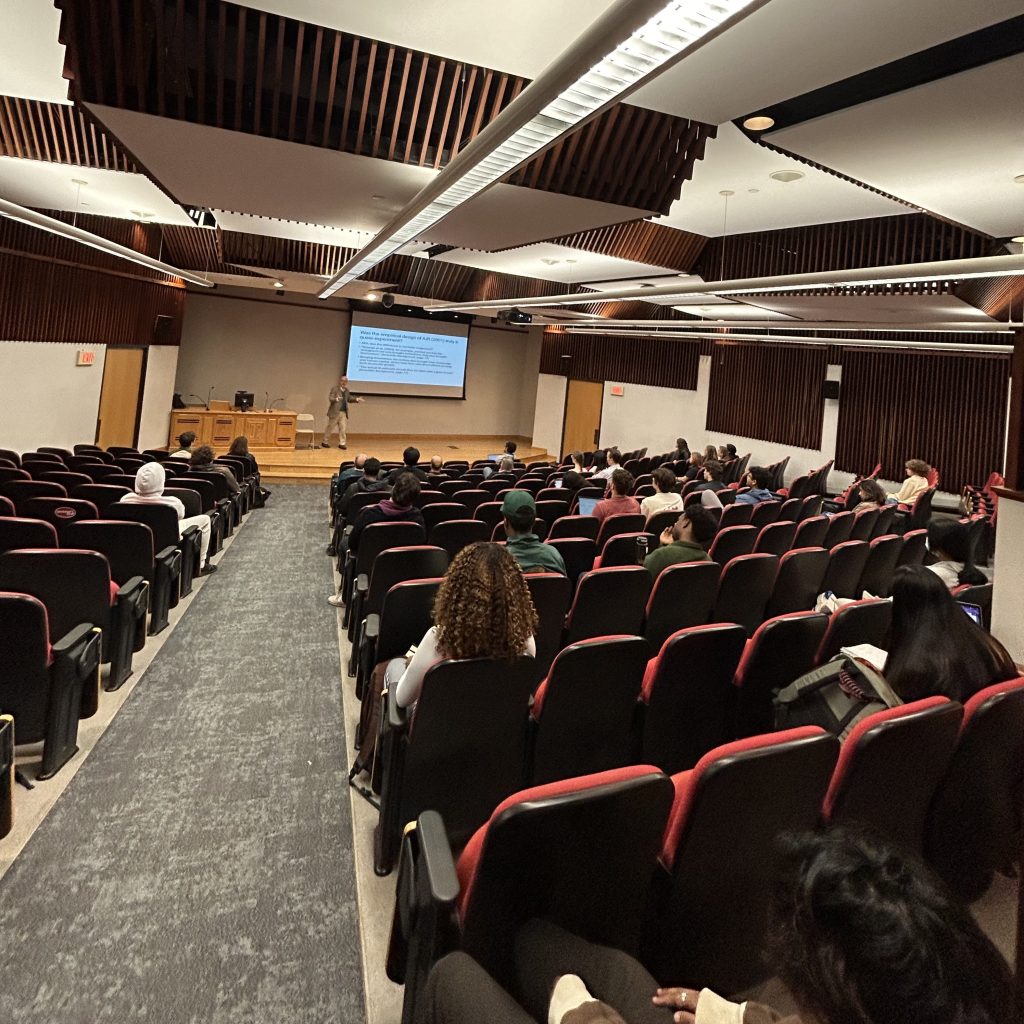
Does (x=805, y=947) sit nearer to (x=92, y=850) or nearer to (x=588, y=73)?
(x=588, y=73)

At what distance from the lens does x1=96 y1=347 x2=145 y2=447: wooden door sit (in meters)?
11.7

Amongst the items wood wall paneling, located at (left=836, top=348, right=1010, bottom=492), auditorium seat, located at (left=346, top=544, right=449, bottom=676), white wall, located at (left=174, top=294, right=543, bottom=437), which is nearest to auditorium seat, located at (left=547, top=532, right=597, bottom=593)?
auditorium seat, located at (left=346, top=544, right=449, bottom=676)

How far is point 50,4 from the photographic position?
11.5 feet

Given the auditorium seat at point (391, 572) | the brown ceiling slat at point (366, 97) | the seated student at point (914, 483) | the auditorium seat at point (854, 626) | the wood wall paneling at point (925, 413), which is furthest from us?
the wood wall paneling at point (925, 413)

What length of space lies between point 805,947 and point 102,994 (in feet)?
6.36

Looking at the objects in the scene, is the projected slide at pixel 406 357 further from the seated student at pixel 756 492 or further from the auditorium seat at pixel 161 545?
the auditorium seat at pixel 161 545

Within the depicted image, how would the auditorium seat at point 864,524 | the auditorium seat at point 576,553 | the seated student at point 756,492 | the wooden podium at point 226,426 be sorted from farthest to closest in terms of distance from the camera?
1. the wooden podium at point 226,426
2. the seated student at point 756,492
3. the auditorium seat at point 864,524
4. the auditorium seat at point 576,553

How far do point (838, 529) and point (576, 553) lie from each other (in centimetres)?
292

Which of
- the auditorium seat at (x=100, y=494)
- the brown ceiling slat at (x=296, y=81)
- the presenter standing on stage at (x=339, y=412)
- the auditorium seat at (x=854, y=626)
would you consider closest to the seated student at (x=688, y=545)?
the auditorium seat at (x=854, y=626)

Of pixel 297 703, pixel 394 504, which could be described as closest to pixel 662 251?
pixel 394 504

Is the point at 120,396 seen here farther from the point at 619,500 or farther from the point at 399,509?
the point at 619,500

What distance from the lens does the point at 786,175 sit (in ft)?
17.2

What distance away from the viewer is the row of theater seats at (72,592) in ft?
8.83

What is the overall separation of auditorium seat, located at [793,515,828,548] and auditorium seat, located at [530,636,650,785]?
3932mm
